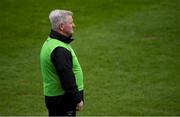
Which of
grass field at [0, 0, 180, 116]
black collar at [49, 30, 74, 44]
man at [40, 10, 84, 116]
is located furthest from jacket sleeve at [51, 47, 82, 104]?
grass field at [0, 0, 180, 116]

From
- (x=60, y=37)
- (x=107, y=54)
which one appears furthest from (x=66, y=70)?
(x=107, y=54)

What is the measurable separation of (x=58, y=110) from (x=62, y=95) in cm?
24

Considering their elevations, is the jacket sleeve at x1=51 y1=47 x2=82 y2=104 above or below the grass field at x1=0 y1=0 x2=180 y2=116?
above

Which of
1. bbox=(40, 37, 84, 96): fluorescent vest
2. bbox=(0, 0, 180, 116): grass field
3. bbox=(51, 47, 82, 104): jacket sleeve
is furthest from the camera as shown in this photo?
bbox=(0, 0, 180, 116): grass field

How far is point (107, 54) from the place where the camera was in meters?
14.1

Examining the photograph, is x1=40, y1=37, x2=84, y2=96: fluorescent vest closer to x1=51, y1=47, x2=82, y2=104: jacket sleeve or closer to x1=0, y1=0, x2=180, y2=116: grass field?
x1=51, y1=47, x2=82, y2=104: jacket sleeve

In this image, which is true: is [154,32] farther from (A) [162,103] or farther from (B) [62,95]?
(B) [62,95]

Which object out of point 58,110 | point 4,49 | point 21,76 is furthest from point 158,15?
point 58,110

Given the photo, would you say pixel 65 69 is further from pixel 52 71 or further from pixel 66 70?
pixel 52 71

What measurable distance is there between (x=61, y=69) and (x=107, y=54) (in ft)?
25.1

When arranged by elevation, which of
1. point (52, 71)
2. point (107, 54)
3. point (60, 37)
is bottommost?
point (107, 54)

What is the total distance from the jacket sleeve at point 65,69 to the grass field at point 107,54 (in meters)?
3.53

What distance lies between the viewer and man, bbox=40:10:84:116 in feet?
21.5

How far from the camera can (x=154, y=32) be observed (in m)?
16.2
